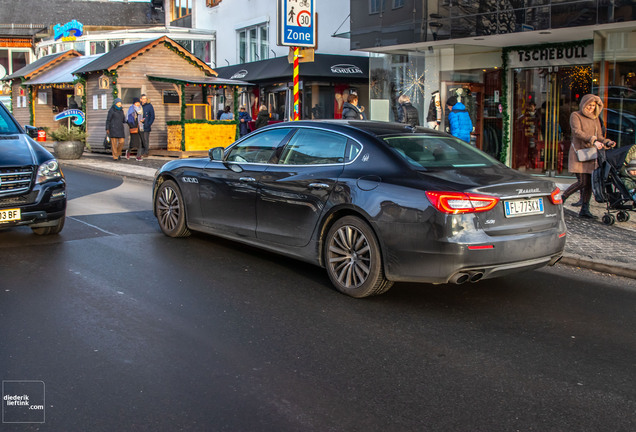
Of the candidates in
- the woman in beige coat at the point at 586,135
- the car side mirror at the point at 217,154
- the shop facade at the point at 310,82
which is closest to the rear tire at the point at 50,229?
the car side mirror at the point at 217,154

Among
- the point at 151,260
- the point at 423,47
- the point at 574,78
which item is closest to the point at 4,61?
the point at 423,47

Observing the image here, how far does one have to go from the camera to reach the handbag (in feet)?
32.9

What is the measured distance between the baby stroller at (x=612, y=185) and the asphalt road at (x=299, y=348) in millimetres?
2751

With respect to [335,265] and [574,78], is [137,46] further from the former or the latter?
[335,265]

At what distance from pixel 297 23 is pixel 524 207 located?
7.32 meters

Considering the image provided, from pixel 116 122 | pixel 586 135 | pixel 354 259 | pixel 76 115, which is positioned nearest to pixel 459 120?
pixel 586 135

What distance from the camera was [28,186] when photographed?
8164mm

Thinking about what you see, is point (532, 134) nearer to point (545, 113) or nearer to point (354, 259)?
point (545, 113)

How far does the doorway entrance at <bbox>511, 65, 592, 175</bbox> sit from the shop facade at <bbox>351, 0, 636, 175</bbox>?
0.02 metres

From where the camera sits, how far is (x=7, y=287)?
6359 mm

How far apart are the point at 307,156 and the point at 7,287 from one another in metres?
3.00

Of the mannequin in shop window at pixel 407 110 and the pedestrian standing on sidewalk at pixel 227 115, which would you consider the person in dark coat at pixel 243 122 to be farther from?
the mannequin in shop window at pixel 407 110

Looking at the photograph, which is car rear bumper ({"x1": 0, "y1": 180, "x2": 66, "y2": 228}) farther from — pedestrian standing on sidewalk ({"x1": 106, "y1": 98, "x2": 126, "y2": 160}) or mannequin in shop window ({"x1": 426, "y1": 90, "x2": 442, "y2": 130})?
pedestrian standing on sidewalk ({"x1": 106, "y1": 98, "x2": 126, "y2": 160})

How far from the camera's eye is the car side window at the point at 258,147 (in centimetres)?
739
